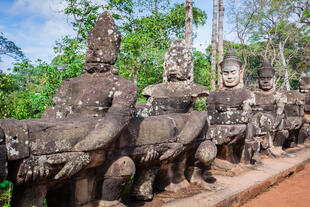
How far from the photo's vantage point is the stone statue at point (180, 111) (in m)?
3.78

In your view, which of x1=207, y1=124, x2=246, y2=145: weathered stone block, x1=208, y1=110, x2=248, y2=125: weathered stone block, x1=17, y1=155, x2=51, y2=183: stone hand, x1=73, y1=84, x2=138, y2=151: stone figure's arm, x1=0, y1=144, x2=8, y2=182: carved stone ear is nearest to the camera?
x1=0, y1=144, x2=8, y2=182: carved stone ear

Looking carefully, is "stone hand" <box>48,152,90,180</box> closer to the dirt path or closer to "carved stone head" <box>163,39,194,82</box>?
"carved stone head" <box>163,39,194,82</box>

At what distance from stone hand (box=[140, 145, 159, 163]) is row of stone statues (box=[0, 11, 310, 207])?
12mm

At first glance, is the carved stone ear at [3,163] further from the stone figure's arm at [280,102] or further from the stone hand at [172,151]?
the stone figure's arm at [280,102]

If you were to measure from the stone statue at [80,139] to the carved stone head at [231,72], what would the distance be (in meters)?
3.21

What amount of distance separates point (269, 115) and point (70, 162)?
587cm

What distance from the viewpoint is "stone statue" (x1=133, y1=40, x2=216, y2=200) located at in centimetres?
378

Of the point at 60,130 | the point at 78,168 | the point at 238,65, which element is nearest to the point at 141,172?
the point at 78,168

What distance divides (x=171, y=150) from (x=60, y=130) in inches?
57.4

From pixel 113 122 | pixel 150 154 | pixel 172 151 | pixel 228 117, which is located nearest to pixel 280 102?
pixel 228 117

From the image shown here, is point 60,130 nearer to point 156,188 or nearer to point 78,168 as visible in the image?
point 78,168

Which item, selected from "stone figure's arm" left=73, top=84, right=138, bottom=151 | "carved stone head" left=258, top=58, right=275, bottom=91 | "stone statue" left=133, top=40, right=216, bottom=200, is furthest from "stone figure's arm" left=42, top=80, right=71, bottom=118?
"carved stone head" left=258, top=58, right=275, bottom=91

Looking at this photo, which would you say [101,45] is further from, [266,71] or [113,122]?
[266,71]

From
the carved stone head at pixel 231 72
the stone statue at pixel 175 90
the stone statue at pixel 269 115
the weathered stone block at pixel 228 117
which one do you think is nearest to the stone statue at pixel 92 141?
the stone statue at pixel 175 90
